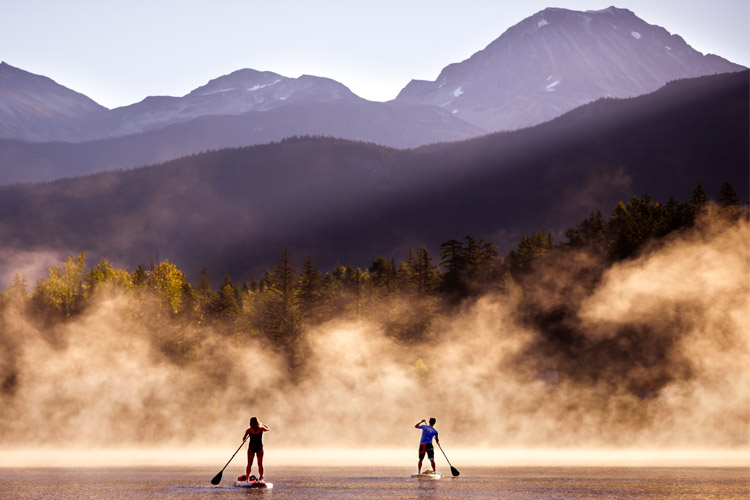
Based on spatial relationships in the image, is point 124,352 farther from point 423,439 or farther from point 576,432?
point 423,439

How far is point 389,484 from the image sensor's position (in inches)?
1378

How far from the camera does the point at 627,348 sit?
7981cm

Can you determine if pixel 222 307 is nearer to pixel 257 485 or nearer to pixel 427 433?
pixel 427 433

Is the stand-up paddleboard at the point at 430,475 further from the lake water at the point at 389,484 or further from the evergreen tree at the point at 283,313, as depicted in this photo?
the evergreen tree at the point at 283,313

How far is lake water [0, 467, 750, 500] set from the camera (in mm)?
29625

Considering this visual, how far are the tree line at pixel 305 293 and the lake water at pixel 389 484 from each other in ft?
157

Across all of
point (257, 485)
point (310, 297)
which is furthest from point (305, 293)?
point (257, 485)

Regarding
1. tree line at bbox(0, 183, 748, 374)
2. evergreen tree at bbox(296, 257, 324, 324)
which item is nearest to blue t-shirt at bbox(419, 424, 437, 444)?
tree line at bbox(0, 183, 748, 374)

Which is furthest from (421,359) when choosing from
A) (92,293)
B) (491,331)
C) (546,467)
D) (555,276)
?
(546,467)

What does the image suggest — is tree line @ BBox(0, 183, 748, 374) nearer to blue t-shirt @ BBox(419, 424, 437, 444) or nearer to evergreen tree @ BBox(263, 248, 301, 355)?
evergreen tree @ BBox(263, 248, 301, 355)

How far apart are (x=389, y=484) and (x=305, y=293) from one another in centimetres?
6787

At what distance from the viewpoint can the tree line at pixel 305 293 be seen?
9112cm

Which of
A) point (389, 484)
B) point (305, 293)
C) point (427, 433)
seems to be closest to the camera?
point (389, 484)

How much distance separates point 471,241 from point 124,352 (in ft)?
150
